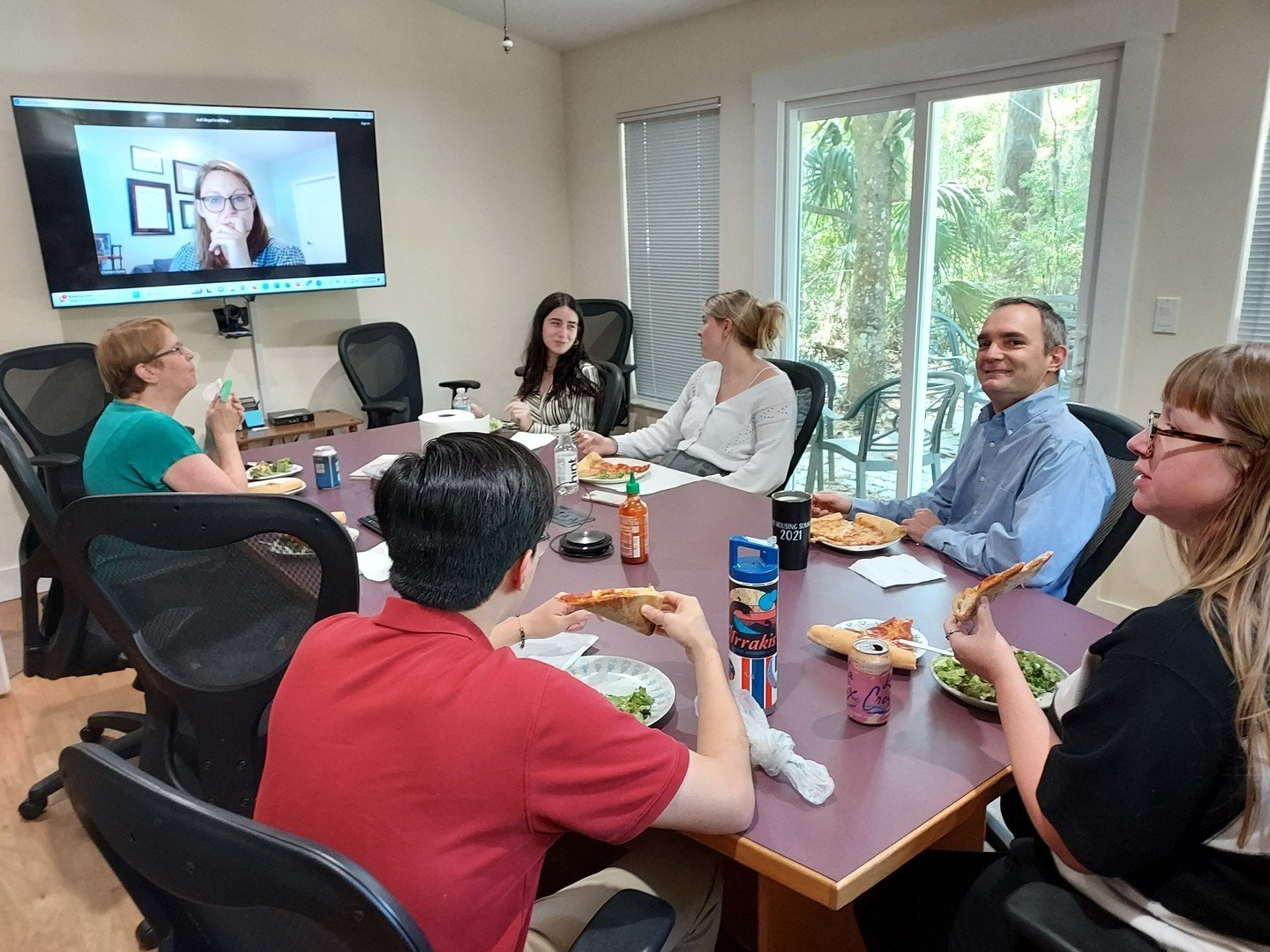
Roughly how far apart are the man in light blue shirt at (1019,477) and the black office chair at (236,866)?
1482 mm

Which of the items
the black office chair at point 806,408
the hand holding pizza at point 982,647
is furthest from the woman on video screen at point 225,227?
the hand holding pizza at point 982,647

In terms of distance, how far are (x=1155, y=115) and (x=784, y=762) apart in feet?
8.89

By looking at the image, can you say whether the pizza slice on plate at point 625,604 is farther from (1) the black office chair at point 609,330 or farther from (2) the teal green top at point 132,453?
(1) the black office chair at point 609,330

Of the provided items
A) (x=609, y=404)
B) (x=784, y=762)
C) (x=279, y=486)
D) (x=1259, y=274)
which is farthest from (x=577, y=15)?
(x=784, y=762)

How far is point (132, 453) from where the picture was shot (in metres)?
2.11

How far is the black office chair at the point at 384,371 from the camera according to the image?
4281mm

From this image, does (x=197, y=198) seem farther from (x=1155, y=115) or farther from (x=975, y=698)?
(x=975, y=698)

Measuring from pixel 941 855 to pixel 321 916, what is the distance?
1019 millimetres

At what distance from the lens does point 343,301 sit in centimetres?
449

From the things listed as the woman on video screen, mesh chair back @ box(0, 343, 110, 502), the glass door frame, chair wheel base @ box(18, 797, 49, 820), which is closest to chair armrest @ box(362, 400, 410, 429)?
the woman on video screen

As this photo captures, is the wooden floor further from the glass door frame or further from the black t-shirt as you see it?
the glass door frame

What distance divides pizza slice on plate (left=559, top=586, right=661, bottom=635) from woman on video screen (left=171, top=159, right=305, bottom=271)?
3297mm

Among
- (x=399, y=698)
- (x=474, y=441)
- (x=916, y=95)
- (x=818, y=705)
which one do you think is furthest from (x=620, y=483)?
(x=916, y=95)

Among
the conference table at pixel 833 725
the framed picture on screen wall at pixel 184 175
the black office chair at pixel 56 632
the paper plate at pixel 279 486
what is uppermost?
the framed picture on screen wall at pixel 184 175
